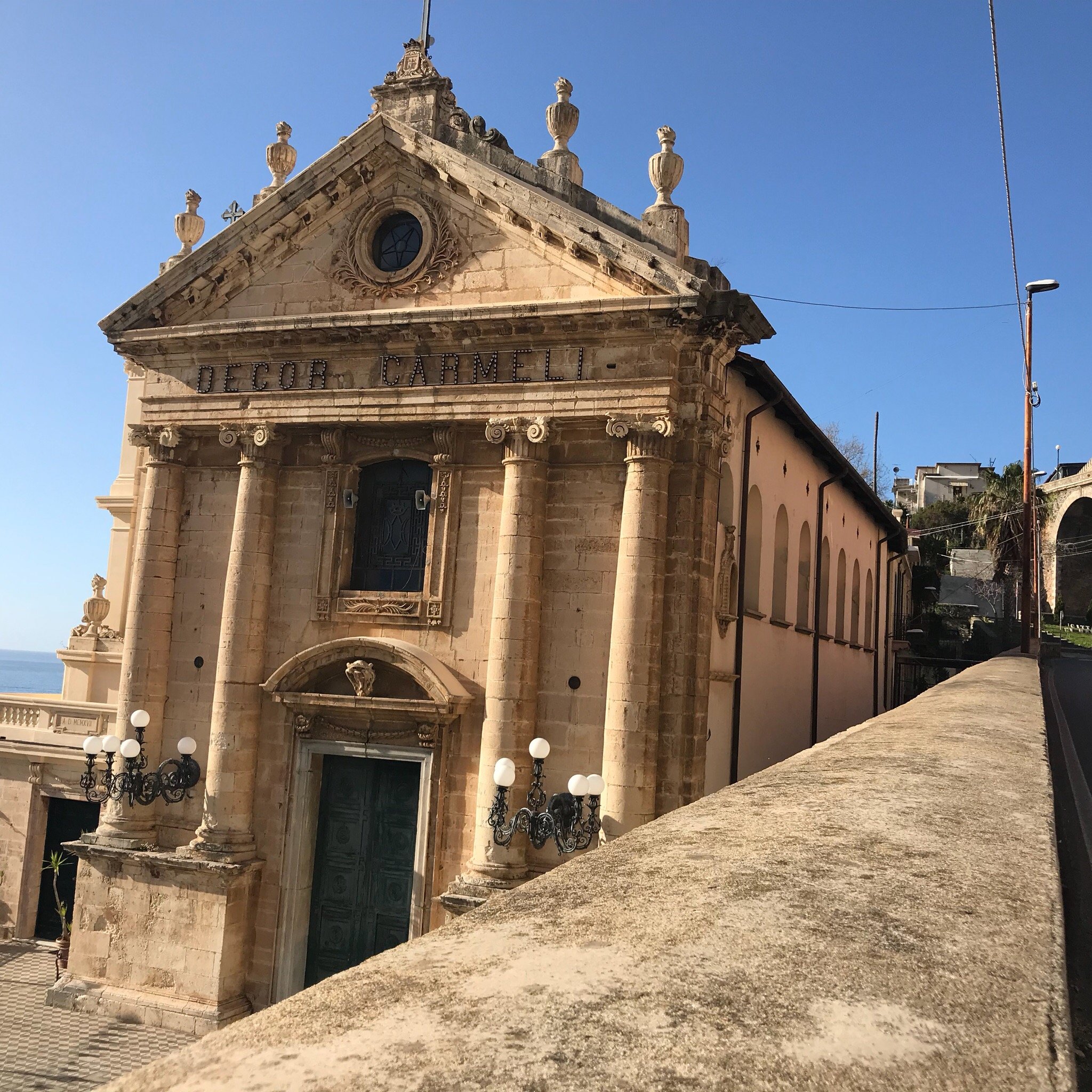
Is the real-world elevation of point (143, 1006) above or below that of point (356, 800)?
below

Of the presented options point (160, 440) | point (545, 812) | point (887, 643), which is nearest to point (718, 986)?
point (545, 812)

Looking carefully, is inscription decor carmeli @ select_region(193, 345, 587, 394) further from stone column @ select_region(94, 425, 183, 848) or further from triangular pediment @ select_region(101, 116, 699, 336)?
stone column @ select_region(94, 425, 183, 848)

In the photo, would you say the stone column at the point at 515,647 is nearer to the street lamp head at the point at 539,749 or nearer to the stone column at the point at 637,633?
the street lamp head at the point at 539,749

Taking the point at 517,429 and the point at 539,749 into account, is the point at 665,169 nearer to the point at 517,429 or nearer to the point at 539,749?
the point at 517,429

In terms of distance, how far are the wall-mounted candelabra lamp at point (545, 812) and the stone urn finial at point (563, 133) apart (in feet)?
29.0

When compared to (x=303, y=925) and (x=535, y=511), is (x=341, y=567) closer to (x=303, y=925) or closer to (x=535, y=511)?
(x=535, y=511)

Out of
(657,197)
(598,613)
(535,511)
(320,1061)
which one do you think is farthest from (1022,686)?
(320,1061)

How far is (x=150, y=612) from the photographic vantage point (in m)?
16.9

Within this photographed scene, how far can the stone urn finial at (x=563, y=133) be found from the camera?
15.6m

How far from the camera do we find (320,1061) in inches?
62.7

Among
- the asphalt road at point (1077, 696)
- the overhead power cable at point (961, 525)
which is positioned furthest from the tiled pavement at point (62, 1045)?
the overhead power cable at point (961, 525)

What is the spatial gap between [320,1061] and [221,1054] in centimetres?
21

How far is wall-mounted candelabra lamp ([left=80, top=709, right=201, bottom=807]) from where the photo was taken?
16.1 m

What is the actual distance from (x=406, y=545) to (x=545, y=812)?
16.2 ft
